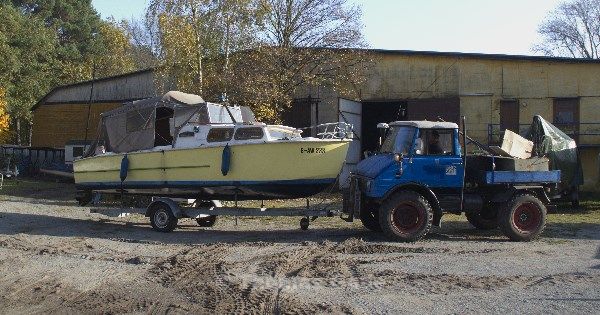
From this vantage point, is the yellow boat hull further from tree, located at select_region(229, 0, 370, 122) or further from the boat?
tree, located at select_region(229, 0, 370, 122)

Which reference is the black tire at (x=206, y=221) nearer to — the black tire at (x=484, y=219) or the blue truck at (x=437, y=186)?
the blue truck at (x=437, y=186)

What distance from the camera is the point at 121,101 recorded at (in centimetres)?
3045

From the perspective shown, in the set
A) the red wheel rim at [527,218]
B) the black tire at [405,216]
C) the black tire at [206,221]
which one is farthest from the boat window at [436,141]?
the black tire at [206,221]

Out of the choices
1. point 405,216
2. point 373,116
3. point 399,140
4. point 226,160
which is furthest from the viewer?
point 373,116

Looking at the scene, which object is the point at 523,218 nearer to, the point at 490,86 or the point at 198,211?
the point at 198,211

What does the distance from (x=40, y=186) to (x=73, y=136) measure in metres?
7.83

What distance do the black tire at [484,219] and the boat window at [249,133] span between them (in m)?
4.71

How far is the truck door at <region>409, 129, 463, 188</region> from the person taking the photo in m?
11.7

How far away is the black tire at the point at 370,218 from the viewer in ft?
41.1

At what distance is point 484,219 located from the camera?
521 inches

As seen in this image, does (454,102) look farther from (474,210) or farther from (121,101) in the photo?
(121,101)

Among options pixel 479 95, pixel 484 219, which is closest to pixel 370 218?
pixel 484 219

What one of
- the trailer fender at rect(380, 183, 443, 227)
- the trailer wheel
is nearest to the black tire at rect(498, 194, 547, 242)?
the trailer fender at rect(380, 183, 443, 227)

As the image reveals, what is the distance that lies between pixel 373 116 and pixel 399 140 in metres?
15.0
